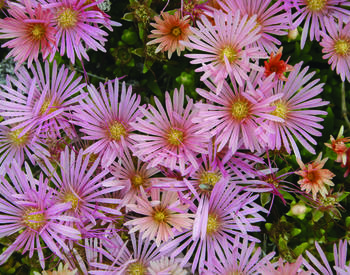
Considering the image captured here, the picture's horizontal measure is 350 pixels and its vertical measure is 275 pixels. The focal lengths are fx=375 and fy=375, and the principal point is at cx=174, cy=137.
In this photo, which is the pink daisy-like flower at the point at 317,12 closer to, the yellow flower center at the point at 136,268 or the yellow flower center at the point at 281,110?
the yellow flower center at the point at 281,110

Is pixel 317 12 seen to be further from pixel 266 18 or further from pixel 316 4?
pixel 266 18

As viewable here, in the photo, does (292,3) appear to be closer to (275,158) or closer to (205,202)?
(275,158)

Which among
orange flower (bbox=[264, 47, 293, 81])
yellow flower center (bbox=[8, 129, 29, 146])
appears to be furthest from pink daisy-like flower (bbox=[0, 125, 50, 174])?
orange flower (bbox=[264, 47, 293, 81])

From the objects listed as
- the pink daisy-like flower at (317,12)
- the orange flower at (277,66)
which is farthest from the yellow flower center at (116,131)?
the pink daisy-like flower at (317,12)

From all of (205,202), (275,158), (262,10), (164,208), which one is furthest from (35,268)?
(262,10)

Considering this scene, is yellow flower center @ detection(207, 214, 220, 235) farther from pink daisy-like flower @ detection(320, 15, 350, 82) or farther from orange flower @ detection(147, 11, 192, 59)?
pink daisy-like flower @ detection(320, 15, 350, 82)

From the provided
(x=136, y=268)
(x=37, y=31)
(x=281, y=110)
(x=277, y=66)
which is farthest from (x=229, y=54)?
(x=136, y=268)
